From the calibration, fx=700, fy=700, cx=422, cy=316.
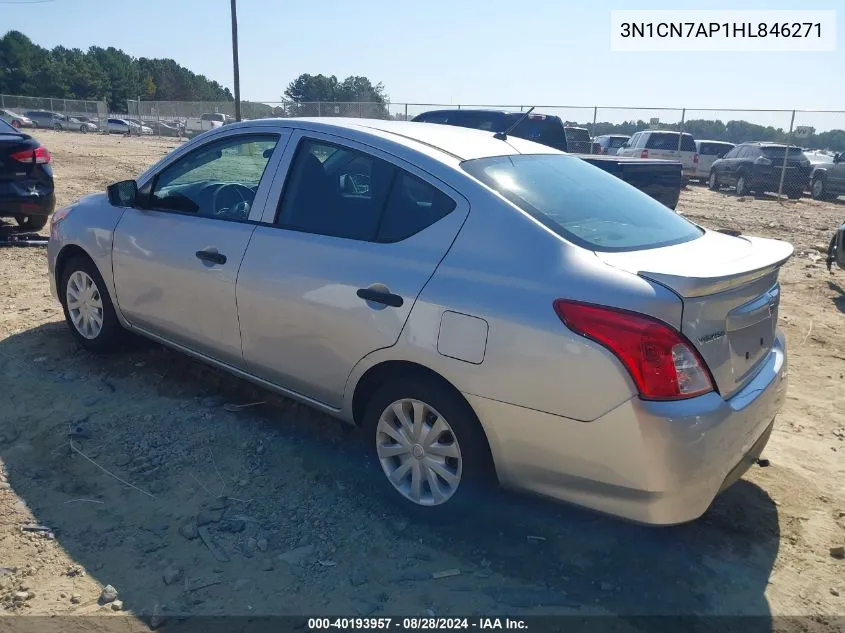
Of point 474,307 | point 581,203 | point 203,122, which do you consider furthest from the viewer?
point 203,122

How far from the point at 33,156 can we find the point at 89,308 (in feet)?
14.1

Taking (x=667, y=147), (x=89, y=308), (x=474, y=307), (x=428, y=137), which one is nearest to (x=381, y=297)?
(x=474, y=307)

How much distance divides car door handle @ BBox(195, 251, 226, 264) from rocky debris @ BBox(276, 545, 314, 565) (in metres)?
1.59

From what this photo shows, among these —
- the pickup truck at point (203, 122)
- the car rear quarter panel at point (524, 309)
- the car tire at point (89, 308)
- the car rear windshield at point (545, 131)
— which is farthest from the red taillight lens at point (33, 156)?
the pickup truck at point (203, 122)

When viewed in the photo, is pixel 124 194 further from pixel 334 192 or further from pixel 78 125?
pixel 78 125

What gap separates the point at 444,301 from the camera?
9.37ft

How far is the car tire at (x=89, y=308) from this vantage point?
4.68 metres

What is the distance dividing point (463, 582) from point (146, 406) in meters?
2.35

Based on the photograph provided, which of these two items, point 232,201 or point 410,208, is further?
point 232,201

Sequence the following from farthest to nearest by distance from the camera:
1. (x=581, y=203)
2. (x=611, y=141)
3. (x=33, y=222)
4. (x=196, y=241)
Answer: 1. (x=611, y=141)
2. (x=33, y=222)
3. (x=196, y=241)
4. (x=581, y=203)

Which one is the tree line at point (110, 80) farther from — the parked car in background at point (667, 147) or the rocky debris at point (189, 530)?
the rocky debris at point (189, 530)

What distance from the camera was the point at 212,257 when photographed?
3793 millimetres

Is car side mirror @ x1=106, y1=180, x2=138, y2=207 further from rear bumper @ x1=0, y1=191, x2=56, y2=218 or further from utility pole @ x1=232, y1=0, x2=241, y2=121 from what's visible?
utility pole @ x1=232, y1=0, x2=241, y2=121

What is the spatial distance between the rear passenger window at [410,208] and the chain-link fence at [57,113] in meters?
49.4
